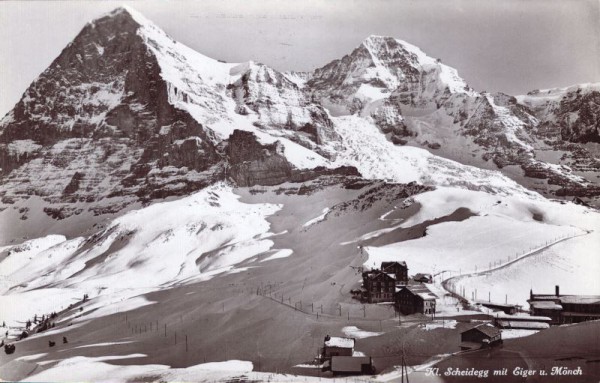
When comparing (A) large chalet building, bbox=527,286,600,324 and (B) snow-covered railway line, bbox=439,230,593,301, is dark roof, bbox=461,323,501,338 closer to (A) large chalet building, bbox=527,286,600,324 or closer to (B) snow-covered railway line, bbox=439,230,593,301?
(A) large chalet building, bbox=527,286,600,324

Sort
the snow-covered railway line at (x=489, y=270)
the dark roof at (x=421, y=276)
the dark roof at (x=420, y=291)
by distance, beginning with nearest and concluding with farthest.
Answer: the dark roof at (x=420, y=291) → the snow-covered railway line at (x=489, y=270) → the dark roof at (x=421, y=276)

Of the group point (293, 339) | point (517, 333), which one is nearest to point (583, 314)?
point (517, 333)

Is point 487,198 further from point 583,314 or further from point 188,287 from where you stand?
point 583,314

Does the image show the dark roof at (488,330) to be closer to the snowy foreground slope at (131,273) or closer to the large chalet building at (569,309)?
the large chalet building at (569,309)

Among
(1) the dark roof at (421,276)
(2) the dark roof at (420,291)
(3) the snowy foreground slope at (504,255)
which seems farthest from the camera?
(1) the dark roof at (421,276)

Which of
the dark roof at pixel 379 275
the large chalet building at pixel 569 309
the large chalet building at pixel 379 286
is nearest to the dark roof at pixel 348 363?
the large chalet building at pixel 379 286

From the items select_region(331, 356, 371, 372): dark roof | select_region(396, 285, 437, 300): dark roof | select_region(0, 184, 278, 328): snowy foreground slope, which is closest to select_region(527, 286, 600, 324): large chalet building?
select_region(396, 285, 437, 300): dark roof

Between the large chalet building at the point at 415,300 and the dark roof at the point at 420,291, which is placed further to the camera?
the dark roof at the point at 420,291
